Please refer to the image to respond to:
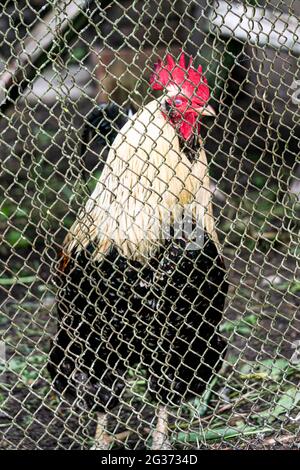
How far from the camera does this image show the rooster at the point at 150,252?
3.25 meters

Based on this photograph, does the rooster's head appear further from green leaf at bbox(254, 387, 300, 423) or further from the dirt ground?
green leaf at bbox(254, 387, 300, 423)

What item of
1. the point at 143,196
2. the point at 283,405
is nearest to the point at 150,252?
the point at 143,196

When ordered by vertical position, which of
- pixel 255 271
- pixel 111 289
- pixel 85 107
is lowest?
pixel 85 107

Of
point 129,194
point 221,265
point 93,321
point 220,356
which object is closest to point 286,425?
point 220,356

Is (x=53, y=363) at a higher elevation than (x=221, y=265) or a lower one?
lower

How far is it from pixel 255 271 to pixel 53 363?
1.92 meters

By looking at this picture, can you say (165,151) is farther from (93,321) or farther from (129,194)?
(93,321)

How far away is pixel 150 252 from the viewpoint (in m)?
3.28

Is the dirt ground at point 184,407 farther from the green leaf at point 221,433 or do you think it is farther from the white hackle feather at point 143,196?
the white hackle feather at point 143,196

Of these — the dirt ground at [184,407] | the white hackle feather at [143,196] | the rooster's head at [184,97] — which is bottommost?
the dirt ground at [184,407]

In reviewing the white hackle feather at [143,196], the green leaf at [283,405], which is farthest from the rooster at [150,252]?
the green leaf at [283,405]

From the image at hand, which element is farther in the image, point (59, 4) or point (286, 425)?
point (286, 425)

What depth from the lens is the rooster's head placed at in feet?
10.6

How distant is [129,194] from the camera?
317cm
